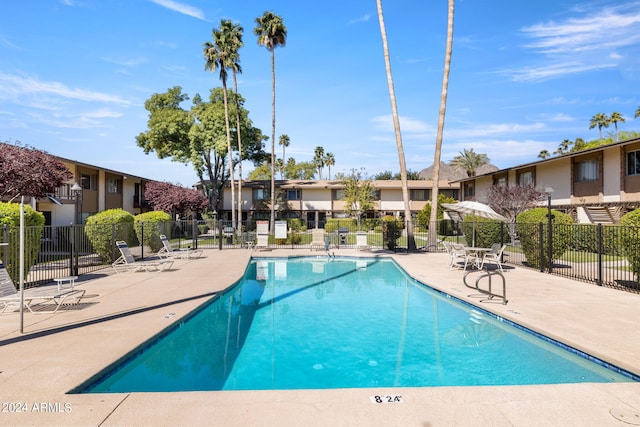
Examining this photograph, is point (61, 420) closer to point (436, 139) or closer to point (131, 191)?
point (436, 139)

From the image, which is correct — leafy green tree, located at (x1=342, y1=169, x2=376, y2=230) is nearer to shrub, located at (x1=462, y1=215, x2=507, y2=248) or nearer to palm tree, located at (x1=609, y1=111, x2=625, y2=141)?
shrub, located at (x1=462, y1=215, x2=507, y2=248)

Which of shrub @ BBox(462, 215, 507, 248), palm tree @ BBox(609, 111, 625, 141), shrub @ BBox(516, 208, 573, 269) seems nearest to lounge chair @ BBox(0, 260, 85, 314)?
shrub @ BBox(516, 208, 573, 269)

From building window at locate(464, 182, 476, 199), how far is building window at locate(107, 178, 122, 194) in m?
35.6

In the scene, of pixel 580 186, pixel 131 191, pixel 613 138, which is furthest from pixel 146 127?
pixel 613 138

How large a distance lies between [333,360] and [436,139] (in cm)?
1796

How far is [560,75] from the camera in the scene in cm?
2203

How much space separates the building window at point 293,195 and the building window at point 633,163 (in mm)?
31479

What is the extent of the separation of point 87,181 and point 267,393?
29748 millimetres

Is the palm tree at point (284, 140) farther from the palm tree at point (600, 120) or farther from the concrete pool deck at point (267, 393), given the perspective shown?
the concrete pool deck at point (267, 393)

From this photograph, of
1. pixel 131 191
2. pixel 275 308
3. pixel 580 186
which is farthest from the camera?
pixel 131 191

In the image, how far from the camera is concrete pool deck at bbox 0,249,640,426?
368 cm

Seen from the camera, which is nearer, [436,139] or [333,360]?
[333,360]

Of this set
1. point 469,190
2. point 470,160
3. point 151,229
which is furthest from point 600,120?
point 151,229

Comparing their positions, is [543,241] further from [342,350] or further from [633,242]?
[342,350]
